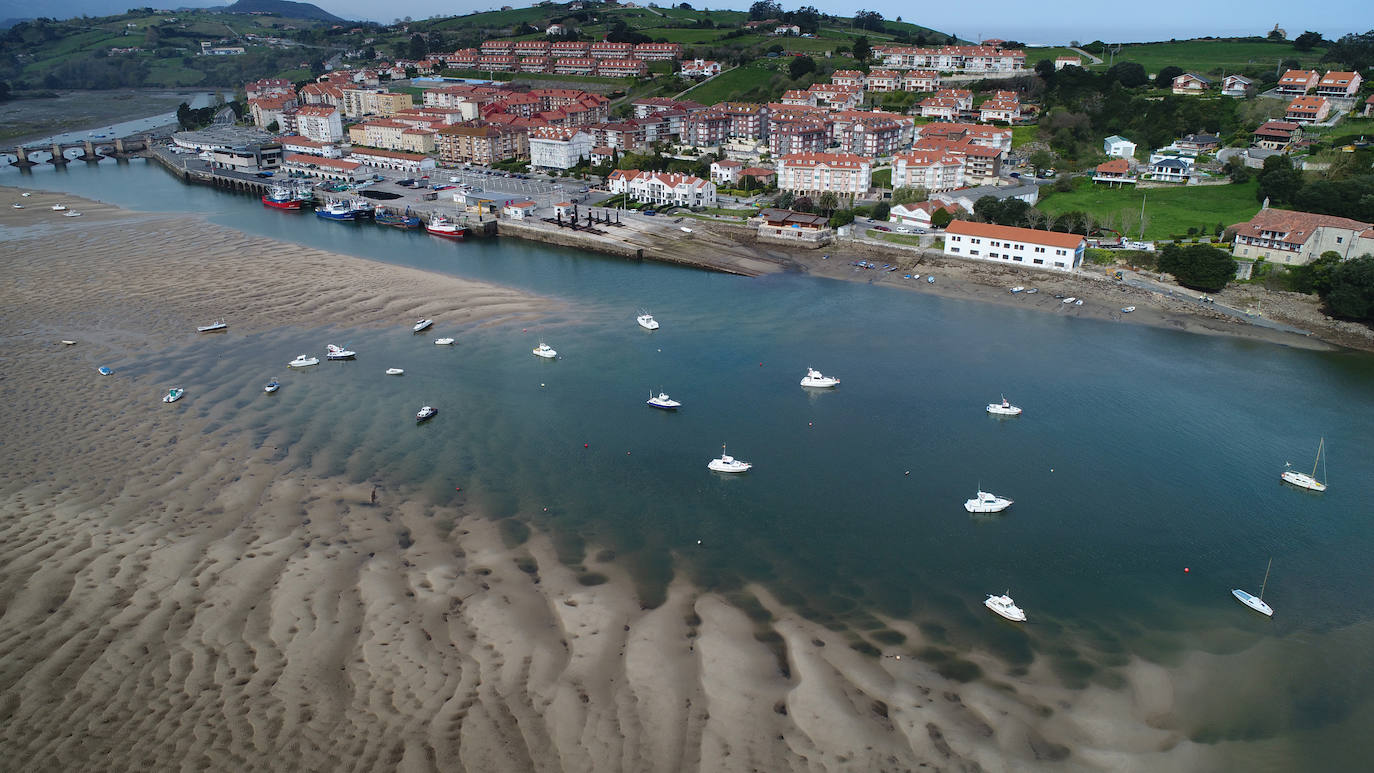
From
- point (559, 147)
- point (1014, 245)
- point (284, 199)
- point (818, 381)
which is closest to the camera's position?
point (818, 381)

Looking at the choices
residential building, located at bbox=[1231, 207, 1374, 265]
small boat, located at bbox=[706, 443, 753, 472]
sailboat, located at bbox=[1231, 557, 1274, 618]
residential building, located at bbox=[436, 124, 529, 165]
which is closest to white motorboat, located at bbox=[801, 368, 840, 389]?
small boat, located at bbox=[706, 443, 753, 472]

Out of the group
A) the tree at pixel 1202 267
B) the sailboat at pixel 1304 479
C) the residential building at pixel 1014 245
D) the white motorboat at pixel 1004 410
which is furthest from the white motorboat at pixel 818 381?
the tree at pixel 1202 267

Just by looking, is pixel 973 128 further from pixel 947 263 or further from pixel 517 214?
pixel 517 214

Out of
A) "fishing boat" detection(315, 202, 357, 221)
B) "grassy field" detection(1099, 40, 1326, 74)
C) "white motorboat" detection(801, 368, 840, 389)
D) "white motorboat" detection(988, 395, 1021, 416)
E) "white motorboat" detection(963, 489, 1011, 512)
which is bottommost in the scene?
"white motorboat" detection(963, 489, 1011, 512)

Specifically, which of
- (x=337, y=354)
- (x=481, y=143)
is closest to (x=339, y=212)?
(x=481, y=143)

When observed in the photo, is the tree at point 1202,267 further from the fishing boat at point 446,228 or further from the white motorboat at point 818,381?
the fishing boat at point 446,228

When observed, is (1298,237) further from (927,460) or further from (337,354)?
(337,354)

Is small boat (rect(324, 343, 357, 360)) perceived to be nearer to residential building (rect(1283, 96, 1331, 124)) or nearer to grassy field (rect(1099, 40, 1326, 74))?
residential building (rect(1283, 96, 1331, 124))
